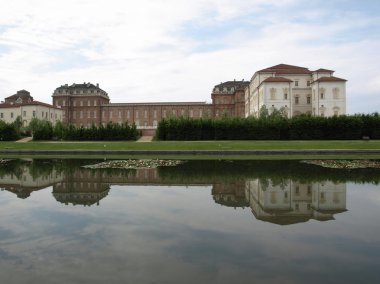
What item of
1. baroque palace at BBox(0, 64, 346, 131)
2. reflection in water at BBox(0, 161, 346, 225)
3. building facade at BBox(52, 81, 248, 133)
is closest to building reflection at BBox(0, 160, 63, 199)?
reflection in water at BBox(0, 161, 346, 225)

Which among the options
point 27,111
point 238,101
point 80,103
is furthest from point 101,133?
point 80,103

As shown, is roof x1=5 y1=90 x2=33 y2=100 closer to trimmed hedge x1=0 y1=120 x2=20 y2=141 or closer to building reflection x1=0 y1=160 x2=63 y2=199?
trimmed hedge x1=0 y1=120 x2=20 y2=141

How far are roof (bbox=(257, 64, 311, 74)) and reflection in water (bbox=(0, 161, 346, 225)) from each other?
5511cm

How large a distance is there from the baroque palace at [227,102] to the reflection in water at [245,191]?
1644 inches

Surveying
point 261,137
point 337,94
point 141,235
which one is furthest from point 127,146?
point 337,94

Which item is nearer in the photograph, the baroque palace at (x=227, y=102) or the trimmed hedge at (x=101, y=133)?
the trimmed hedge at (x=101, y=133)

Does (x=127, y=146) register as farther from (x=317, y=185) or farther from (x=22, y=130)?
(x=22, y=130)

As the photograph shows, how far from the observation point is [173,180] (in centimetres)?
1482

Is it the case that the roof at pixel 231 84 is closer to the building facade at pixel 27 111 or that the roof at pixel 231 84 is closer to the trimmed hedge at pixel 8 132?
the building facade at pixel 27 111

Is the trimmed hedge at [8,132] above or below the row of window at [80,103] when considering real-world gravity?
below

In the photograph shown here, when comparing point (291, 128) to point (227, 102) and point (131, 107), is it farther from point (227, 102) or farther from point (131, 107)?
point (131, 107)

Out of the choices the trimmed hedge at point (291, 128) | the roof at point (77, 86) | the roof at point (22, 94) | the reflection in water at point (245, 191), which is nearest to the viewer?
the reflection in water at point (245, 191)

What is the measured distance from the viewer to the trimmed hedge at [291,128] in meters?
46.7

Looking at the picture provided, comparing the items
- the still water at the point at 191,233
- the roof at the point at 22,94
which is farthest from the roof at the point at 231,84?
the still water at the point at 191,233
